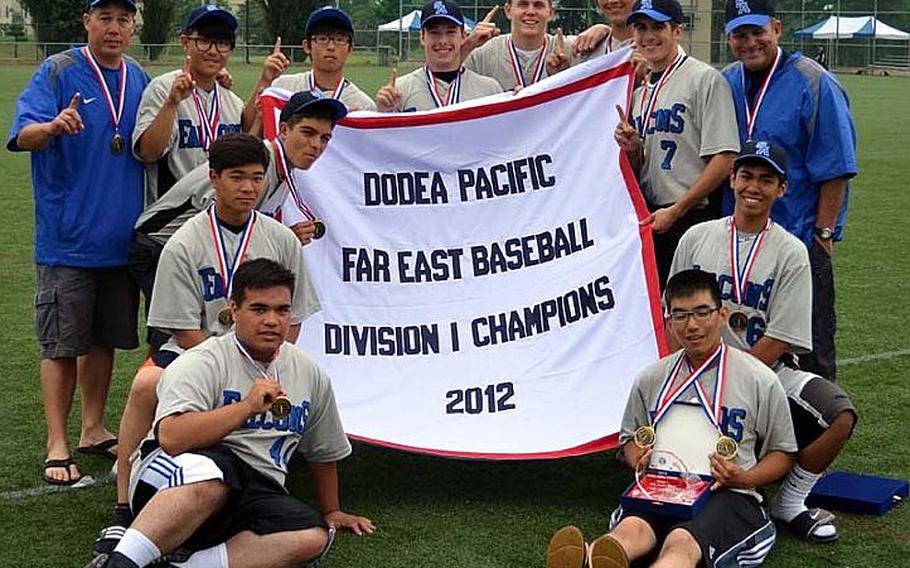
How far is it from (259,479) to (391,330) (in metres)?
1.49

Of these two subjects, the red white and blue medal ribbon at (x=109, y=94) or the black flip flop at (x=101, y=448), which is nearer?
the red white and blue medal ribbon at (x=109, y=94)

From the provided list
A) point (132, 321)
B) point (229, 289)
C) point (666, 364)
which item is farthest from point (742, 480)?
point (132, 321)

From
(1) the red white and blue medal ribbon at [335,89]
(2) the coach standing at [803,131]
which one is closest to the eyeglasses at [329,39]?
(1) the red white and blue medal ribbon at [335,89]

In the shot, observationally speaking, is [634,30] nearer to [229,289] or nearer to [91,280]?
[229,289]

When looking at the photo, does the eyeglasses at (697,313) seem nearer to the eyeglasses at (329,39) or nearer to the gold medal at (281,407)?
the gold medal at (281,407)

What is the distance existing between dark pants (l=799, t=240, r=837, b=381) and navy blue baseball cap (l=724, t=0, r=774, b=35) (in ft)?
3.33

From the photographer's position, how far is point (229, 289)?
5301mm

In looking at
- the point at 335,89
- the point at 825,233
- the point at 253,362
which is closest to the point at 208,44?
the point at 335,89

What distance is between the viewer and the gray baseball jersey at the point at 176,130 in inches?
234

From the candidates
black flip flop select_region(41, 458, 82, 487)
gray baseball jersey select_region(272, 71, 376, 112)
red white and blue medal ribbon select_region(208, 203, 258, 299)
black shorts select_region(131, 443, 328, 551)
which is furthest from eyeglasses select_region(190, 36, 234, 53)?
black shorts select_region(131, 443, 328, 551)

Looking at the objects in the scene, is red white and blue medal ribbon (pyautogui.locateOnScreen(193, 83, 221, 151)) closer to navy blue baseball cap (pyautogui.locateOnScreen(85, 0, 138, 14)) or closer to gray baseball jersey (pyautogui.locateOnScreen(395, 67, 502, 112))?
navy blue baseball cap (pyautogui.locateOnScreen(85, 0, 138, 14))

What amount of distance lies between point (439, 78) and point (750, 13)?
1.57m

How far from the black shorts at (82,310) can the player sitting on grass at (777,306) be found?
2.64 m

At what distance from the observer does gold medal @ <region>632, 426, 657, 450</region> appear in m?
4.88
